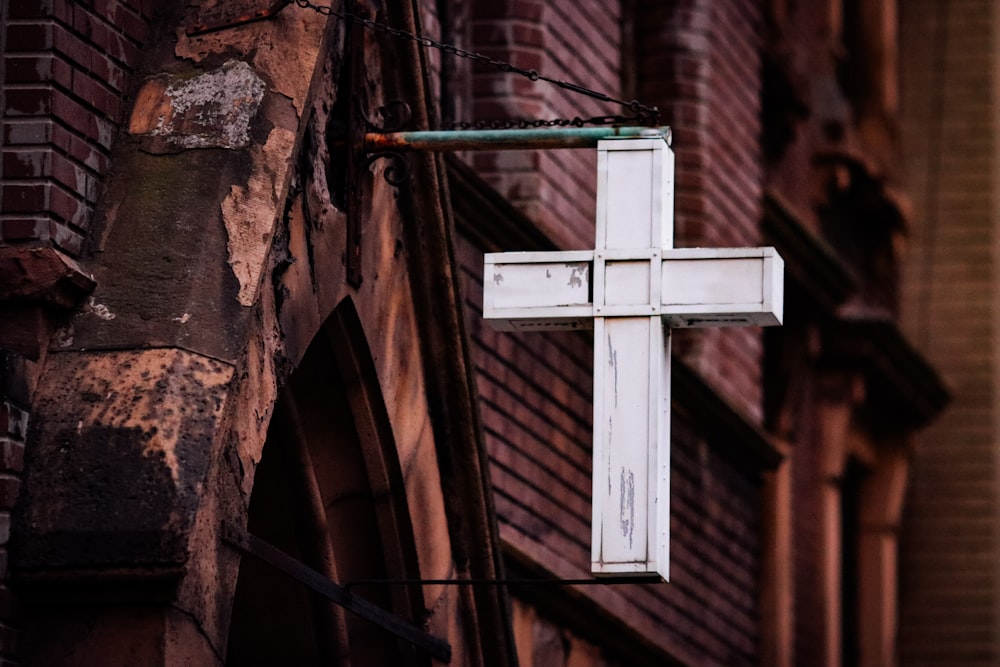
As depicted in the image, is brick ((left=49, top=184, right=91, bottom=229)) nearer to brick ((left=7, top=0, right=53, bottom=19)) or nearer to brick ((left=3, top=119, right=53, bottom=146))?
brick ((left=3, top=119, right=53, bottom=146))

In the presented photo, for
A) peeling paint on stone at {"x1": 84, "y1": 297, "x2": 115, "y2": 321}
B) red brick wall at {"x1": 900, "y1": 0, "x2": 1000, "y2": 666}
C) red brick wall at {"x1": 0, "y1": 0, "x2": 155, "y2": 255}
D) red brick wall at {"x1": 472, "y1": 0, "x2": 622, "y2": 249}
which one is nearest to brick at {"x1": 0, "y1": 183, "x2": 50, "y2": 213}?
red brick wall at {"x1": 0, "y1": 0, "x2": 155, "y2": 255}

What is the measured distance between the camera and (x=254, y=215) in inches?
285

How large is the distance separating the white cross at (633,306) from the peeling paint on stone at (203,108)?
0.83 meters

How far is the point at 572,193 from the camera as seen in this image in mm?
11930

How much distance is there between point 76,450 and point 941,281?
1599 centimetres

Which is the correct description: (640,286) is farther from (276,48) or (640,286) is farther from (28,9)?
(28,9)

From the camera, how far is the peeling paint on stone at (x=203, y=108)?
24.2ft

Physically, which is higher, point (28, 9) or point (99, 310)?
point (28, 9)

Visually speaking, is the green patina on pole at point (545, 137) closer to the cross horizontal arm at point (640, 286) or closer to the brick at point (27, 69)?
the cross horizontal arm at point (640, 286)

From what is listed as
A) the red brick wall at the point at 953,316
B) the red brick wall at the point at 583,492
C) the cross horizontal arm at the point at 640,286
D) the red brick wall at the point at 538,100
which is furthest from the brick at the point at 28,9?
the red brick wall at the point at 953,316

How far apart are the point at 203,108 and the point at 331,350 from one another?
4.10 ft

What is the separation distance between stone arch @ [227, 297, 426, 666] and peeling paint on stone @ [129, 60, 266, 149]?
1068 millimetres

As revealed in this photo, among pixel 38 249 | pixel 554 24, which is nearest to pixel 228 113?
pixel 38 249

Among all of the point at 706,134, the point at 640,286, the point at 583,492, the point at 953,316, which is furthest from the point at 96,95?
the point at 953,316
